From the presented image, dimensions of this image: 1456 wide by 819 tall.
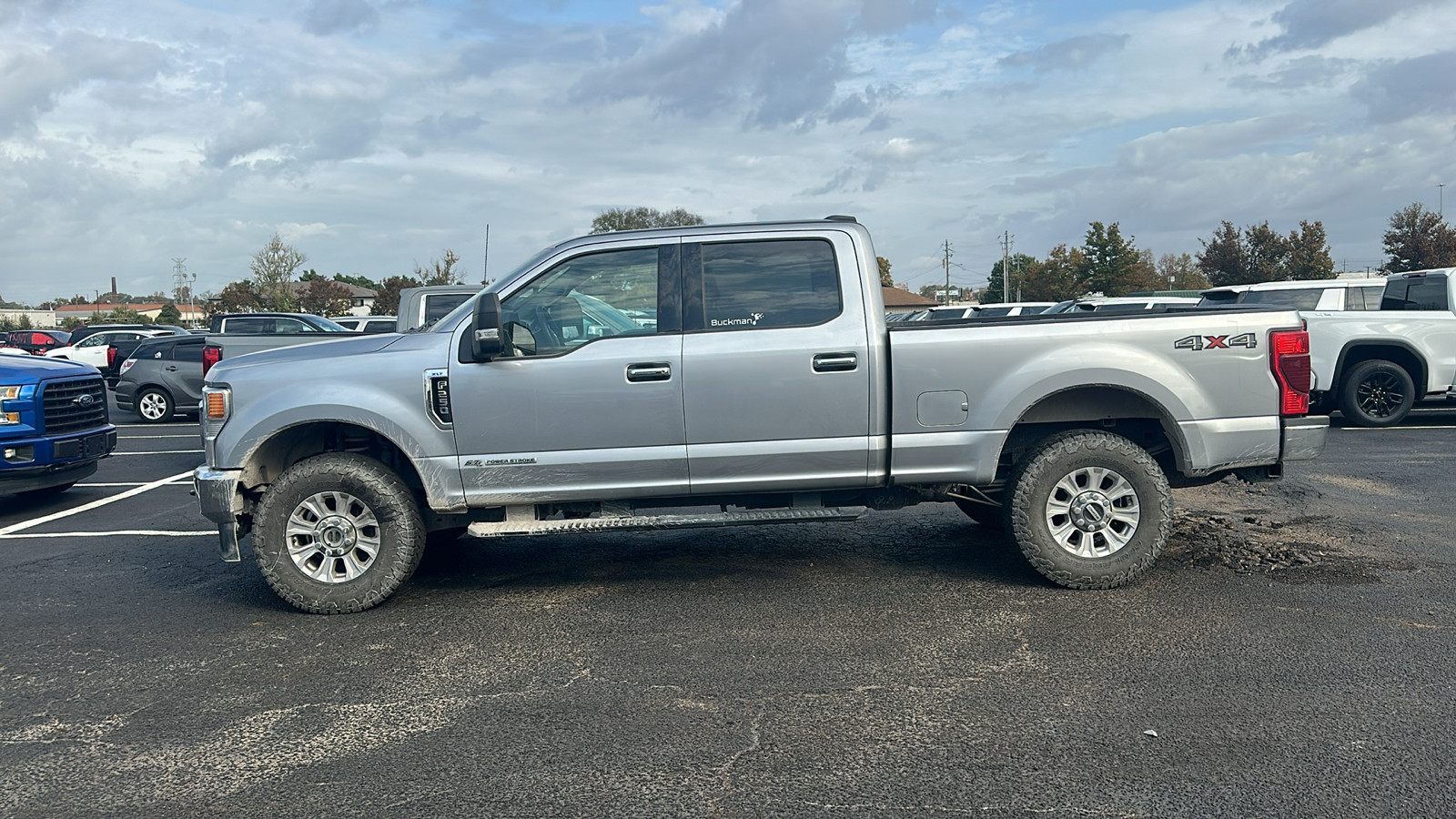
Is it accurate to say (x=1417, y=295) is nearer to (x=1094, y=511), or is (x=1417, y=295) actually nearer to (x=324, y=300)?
(x=1094, y=511)

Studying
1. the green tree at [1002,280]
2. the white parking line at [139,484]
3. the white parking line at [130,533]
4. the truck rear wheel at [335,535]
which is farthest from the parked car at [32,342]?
the green tree at [1002,280]

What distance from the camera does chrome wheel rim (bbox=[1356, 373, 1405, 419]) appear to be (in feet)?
41.3

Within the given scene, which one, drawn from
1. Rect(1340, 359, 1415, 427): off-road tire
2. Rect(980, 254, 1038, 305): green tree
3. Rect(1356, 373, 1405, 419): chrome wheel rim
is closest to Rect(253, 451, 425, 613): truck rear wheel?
Rect(1340, 359, 1415, 427): off-road tire

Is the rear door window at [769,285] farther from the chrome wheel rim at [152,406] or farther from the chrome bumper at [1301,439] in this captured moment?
the chrome wheel rim at [152,406]

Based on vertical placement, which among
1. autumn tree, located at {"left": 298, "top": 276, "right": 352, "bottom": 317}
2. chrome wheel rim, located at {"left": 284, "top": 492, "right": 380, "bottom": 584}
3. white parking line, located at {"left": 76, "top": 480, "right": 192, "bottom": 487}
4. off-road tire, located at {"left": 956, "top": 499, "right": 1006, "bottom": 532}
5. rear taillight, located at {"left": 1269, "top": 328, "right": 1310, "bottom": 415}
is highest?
autumn tree, located at {"left": 298, "top": 276, "right": 352, "bottom": 317}

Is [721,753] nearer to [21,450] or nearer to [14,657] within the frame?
[14,657]

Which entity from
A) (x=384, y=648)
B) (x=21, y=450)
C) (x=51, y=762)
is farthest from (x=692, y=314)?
(x=21, y=450)

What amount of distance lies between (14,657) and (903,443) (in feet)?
15.1

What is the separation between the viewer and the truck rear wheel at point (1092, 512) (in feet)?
18.5

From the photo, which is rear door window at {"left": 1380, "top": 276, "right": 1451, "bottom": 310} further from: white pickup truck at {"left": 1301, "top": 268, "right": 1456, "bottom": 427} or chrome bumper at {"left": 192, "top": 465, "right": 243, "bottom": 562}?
chrome bumper at {"left": 192, "top": 465, "right": 243, "bottom": 562}

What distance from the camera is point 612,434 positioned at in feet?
18.2

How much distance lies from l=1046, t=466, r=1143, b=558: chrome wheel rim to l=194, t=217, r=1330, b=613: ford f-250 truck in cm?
1

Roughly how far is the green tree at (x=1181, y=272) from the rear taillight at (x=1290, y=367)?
7852cm

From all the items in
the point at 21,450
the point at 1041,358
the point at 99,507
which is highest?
the point at 1041,358
